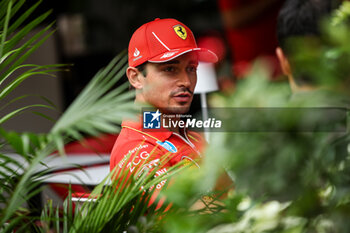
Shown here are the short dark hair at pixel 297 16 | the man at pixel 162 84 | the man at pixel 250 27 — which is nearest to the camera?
the man at pixel 162 84

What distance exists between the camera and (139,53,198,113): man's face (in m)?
1.45

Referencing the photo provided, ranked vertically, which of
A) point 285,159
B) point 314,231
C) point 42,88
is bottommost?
point 42,88

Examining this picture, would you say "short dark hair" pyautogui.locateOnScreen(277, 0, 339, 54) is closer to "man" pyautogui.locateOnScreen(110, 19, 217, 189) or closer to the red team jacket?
"man" pyautogui.locateOnScreen(110, 19, 217, 189)

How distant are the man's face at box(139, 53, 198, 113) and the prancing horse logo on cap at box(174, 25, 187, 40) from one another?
66 millimetres

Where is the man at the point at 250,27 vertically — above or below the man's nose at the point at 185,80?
below

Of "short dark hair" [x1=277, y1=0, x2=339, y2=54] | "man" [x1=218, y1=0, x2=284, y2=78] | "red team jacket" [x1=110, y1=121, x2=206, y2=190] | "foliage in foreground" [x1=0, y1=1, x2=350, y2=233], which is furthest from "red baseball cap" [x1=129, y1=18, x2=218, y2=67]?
"man" [x1=218, y1=0, x2=284, y2=78]

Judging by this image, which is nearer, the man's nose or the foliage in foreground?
the foliage in foreground

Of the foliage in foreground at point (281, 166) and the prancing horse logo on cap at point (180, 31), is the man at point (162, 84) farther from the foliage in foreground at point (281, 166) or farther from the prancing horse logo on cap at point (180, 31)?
the foliage in foreground at point (281, 166)

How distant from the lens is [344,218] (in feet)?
1.80

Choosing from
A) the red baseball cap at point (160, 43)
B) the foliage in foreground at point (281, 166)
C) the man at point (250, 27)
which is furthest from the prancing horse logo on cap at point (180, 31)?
the man at point (250, 27)

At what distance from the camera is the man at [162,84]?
1.45 m

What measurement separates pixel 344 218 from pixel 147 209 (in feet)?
2.49

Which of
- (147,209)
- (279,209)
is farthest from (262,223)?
(147,209)

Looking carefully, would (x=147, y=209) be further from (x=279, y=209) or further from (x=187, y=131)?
(x=279, y=209)
